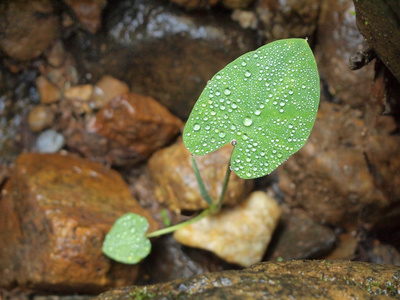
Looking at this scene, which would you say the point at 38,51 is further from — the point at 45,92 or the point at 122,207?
the point at 122,207

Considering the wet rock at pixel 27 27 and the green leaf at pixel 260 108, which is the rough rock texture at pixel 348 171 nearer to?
the green leaf at pixel 260 108

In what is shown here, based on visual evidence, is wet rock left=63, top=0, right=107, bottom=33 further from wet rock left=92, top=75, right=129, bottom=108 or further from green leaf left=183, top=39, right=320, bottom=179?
green leaf left=183, top=39, right=320, bottom=179

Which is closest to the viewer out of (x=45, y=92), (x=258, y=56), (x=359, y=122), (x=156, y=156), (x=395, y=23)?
(x=395, y=23)

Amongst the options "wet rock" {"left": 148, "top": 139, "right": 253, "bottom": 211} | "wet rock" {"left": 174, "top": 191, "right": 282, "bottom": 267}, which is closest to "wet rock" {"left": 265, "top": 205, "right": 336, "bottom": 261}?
"wet rock" {"left": 174, "top": 191, "right": 282, "bottom": 267}

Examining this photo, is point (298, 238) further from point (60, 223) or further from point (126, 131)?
point (60, 223)

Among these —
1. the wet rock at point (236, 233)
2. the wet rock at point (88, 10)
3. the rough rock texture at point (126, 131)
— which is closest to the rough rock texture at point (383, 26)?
the wet rock at point (236, 233)

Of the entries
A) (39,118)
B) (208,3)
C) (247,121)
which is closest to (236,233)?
(247,121)

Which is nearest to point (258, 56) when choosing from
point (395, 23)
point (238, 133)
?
point (238, 133)

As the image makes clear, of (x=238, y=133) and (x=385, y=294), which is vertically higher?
(x=238, y=133)
